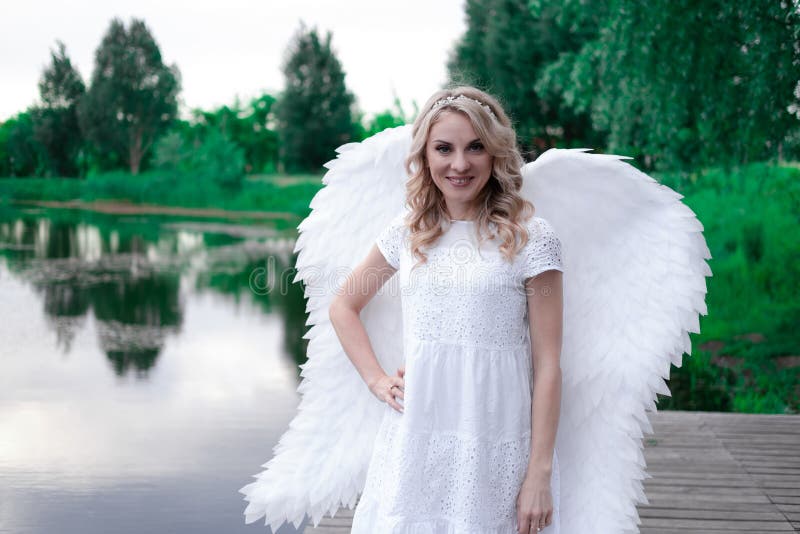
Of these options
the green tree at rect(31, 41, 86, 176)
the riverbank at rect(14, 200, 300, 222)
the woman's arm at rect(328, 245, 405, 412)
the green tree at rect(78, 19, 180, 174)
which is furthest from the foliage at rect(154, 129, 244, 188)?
the woman's arm at rect(328, 245, 405, 412)

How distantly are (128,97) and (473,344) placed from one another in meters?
19.0

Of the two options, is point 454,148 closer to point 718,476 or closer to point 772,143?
point 718,476

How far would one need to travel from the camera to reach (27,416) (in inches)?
245

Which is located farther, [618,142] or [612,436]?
[618,142]

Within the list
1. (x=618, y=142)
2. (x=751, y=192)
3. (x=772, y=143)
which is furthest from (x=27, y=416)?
→ (x=751, y=192)

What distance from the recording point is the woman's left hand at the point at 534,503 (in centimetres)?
142

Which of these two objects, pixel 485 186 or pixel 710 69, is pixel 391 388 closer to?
pixel 485 186

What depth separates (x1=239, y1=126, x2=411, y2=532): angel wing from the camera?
1.74 m

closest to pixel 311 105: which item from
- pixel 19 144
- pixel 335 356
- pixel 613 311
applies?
pixel 19 144

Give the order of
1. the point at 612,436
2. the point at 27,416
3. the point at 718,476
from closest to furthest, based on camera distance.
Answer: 1. the point at 612,436
2. the point at 718,476
3. the point at 27,416

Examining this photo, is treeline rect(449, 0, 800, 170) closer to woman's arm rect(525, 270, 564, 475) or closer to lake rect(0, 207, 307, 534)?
lake rect(0, 207, 307, 534)

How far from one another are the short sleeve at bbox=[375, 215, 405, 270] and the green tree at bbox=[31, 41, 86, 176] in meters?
18.6

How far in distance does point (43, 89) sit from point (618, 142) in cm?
1603

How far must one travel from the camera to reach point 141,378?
7.33m
